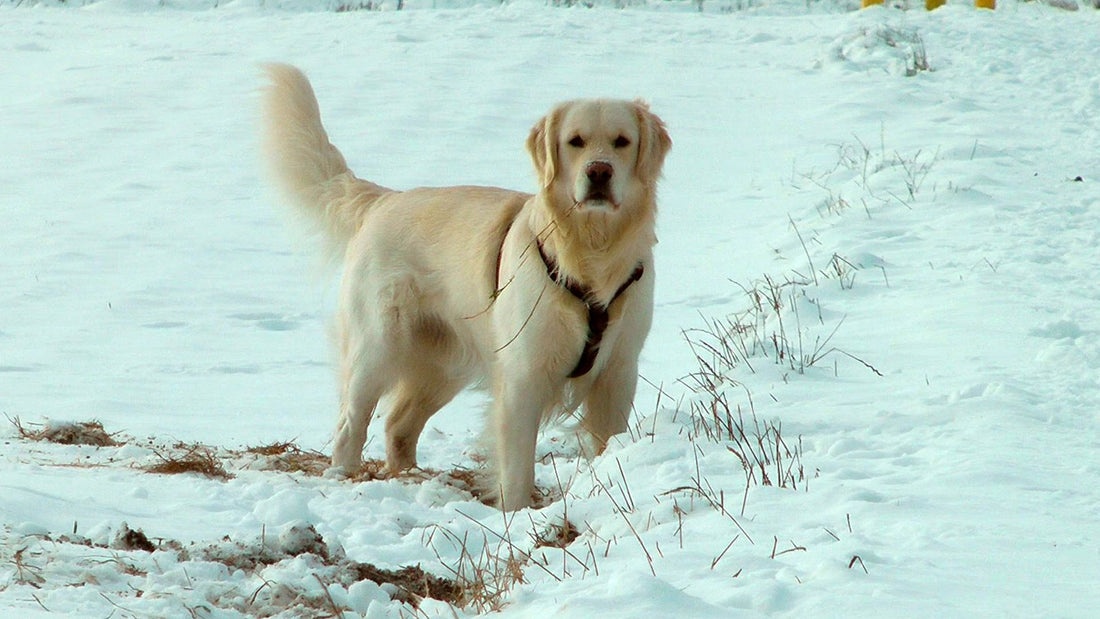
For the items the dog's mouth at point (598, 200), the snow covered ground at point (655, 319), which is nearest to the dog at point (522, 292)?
the dog's mouth at point (598, 200)

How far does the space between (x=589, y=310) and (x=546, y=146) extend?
0.66 metres

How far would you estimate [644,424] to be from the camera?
4.57 meters

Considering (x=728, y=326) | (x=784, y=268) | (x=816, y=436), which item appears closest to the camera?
(x=816, y=436)

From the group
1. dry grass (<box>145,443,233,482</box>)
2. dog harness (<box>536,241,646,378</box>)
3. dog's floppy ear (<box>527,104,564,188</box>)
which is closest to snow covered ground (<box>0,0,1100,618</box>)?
dry grass (<box>145,443,233,482</box>)

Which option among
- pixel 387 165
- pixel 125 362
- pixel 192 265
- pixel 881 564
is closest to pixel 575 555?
pixel 881 564

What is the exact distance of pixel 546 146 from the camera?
489cm

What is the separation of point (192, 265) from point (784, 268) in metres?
4.23

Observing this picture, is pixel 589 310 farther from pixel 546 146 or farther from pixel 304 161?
pixel 304 161

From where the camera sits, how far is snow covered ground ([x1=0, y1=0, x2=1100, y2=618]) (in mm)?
3098

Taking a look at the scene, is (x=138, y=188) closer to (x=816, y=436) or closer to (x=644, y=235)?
(x=644, y=235)

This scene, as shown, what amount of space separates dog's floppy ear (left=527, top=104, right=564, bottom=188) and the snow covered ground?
1.01 m

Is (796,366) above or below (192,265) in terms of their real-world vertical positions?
above

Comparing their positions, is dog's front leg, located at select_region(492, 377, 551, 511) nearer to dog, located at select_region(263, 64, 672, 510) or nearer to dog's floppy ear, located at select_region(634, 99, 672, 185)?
dog, located at select_region(263, 64, 672, 510)

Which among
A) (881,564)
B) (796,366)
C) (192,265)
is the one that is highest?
(881,564)
